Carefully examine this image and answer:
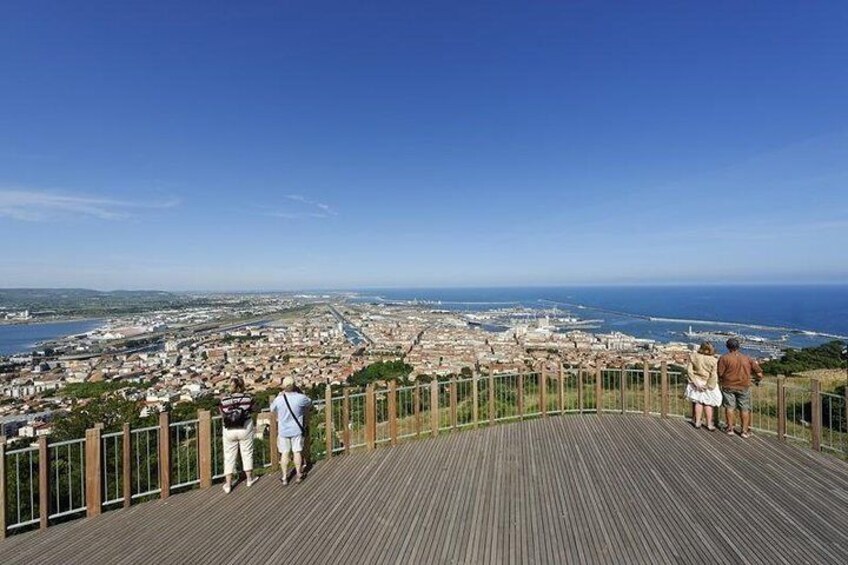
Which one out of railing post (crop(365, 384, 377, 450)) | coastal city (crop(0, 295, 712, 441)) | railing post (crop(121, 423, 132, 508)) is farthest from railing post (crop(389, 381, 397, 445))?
coastal city (crop(0, 295, 712, 441))

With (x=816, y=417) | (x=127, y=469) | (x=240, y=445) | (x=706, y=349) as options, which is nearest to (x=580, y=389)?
(x=706, y=349)

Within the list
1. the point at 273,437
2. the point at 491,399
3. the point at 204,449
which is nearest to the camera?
the point at 204,449

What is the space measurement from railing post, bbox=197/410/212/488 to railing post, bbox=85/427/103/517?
1.04 m

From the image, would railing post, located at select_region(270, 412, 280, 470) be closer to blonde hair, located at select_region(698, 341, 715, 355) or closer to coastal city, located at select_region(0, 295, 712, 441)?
coastal city, located at select_region(0, 295, 712, 441)

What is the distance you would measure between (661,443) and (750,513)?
2.29 meters

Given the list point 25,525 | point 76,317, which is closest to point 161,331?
point 76,317

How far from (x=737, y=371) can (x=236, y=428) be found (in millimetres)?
7892

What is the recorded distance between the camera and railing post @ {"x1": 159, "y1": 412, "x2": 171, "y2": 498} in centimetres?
505

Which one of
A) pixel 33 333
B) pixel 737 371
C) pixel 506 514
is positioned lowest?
pixel 33 333

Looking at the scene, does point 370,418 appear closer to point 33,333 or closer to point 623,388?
point 623,388

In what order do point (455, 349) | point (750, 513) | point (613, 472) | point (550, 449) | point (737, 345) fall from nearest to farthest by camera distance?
point (750, 513)
point (613, 472)
point (550, 449)
point (737, 345)
point (455, 349)

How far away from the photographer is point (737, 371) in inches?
273

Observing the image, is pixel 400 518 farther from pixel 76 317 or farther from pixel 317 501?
pixel 76 317

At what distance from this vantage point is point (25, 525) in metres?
4.51
